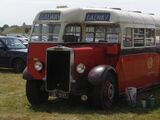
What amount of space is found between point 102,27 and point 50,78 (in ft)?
6.77

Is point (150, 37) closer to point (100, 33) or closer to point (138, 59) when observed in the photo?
point (138, 59)

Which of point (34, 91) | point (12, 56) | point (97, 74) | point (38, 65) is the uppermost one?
point (38, 65)

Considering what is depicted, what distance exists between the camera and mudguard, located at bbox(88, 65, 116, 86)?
10703 mm

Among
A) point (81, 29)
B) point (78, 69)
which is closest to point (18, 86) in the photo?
point (81, 29)

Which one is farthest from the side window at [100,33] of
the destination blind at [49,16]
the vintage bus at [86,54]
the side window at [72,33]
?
the destination blind at [49,16]

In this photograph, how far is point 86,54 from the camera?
11.2 metres

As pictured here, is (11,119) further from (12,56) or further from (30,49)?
(12,56)

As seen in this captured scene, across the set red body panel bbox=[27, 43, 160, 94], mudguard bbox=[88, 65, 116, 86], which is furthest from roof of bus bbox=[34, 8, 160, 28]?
mudguard bbox=[88, 65, 116, 86]

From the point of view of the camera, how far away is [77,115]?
10.5 metres

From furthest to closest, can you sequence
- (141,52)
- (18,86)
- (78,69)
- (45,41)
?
(18,86) → (141,52) → (45,41) → (78,69)

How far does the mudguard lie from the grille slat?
57cm

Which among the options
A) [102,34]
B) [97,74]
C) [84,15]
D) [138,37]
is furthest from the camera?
[138,37]

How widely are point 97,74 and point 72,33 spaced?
183 cm

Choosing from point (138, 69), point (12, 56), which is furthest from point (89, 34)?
point (12, 56)
